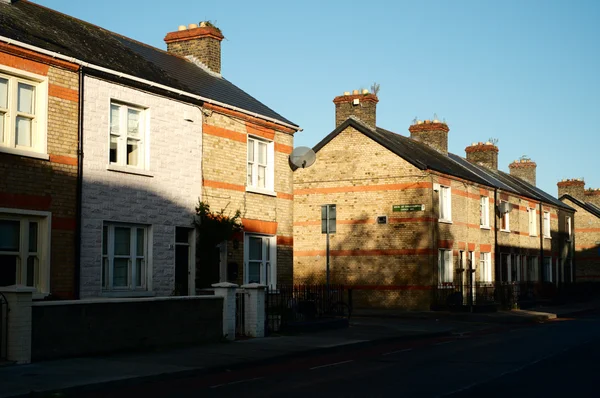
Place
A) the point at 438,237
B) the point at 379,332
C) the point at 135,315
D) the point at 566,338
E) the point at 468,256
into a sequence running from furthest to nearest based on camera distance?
the point at 468,256, the point at 438,237, the point at 379,332, the point at 566,338, the point at 135,315

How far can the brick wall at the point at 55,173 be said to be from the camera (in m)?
16.6

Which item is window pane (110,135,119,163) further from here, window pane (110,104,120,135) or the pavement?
the pavement

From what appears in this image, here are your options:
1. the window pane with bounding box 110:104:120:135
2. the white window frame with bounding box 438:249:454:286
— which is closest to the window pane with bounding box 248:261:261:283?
the window pane with bounding box 110:104:120:135

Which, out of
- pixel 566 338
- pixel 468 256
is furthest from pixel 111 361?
pixel 468 256

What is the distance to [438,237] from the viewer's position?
3491cm

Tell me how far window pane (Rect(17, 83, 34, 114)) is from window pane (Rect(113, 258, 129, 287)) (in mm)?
4288

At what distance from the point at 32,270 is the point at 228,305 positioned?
4.75 metres

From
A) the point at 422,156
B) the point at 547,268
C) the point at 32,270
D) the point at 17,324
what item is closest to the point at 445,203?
the point at 422,156

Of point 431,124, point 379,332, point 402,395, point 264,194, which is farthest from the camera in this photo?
point 431,124

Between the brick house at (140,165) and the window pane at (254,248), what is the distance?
64 millimetres

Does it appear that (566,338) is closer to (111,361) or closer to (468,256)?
(111,361)

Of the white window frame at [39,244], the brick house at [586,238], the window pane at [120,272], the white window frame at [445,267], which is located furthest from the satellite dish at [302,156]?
the brick house at [586,238]

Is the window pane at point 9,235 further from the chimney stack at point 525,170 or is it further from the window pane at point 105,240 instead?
the chimney stack at point 525,170

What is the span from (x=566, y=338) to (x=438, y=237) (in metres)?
14.3
